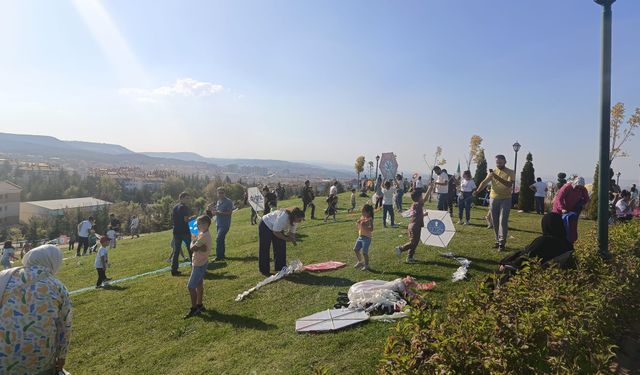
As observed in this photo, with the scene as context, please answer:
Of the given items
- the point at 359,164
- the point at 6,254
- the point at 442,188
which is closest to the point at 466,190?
the point at 442,188

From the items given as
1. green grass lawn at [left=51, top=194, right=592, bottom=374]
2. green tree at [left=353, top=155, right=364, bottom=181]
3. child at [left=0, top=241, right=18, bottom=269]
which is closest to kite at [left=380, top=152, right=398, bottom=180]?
green grass lawn at [left=51, top=194, right=592, bottom=374]

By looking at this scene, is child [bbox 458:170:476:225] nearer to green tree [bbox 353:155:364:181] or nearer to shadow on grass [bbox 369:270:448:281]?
shadow on grass [bbox 369:270:448:281]

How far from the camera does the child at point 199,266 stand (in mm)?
7453

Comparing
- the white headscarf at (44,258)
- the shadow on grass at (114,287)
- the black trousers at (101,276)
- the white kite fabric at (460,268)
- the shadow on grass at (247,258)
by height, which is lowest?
the shadow on grass at (114,287)

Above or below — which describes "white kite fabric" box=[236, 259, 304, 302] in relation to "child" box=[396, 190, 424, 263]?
below

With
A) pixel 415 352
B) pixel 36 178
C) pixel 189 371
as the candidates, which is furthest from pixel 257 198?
pixel 36 178

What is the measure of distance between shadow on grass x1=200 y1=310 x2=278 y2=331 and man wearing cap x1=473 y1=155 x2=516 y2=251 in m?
5.92

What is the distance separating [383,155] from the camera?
22.5 meters

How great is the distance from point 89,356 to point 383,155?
18238 millimetres

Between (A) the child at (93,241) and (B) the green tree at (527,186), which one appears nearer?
(A) the child at (93,241)

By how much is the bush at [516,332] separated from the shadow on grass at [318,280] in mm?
4219

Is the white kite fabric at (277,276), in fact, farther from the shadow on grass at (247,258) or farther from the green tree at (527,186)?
the green tree at (527,186)

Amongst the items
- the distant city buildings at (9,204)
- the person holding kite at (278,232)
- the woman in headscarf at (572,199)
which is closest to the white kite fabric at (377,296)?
the person holding kite at (278,232)

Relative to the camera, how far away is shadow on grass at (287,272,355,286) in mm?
8256
